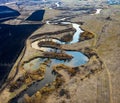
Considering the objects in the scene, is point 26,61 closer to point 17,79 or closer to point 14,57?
point 14,57

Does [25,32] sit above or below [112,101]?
below

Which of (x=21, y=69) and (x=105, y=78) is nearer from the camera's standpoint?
(x=105, y=78)

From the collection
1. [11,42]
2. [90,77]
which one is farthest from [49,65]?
[11,42]

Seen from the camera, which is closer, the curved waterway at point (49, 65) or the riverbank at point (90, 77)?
the riverbank at point (90, 77)

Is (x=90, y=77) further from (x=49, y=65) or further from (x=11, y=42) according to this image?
(x=11, y=42)

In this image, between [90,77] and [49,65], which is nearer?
[90,77]

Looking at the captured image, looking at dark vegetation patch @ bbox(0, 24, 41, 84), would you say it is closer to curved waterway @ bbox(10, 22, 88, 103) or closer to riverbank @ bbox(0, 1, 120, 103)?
riverbank @ bbox(0, 1, 120, 103)

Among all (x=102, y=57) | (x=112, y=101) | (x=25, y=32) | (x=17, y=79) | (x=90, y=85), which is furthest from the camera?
(x=25, y=32)

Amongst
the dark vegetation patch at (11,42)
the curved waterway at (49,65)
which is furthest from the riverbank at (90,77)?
the dark vegetation patch at (11,42)

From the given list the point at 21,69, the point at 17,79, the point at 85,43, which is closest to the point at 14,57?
the point at 21,69

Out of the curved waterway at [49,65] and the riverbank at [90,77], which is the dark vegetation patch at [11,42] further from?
the curved waterway at [49,65]

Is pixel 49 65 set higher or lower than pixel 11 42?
higher
